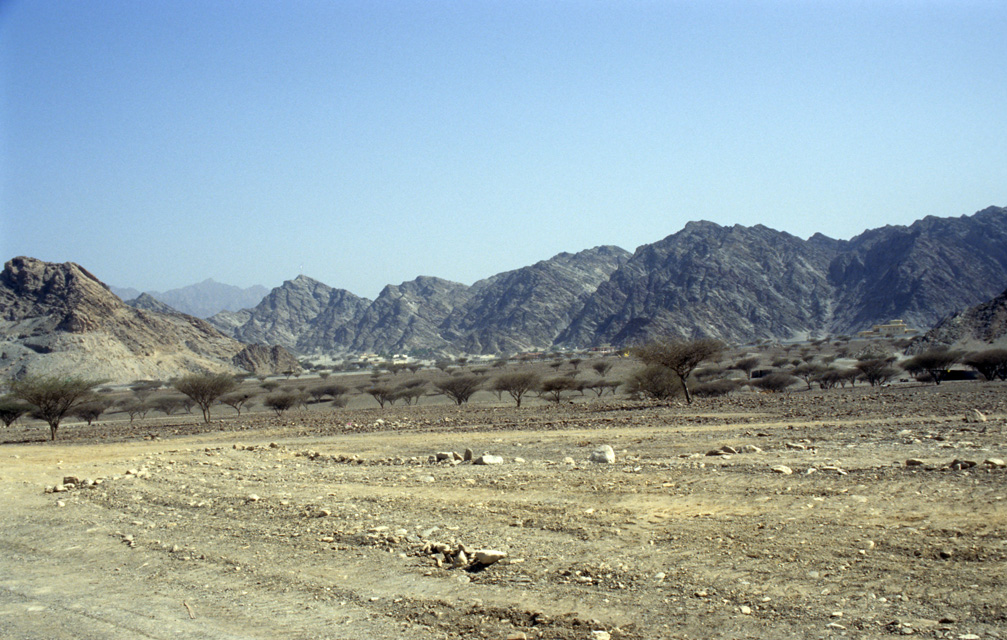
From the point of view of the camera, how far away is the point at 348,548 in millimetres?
9070

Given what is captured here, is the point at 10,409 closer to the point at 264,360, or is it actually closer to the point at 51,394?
the point at 51,394

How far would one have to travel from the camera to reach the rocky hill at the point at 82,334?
10150 cm

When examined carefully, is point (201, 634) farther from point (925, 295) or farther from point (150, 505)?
point (925, 295)

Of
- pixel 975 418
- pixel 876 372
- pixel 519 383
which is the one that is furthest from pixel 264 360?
pixel 975 418

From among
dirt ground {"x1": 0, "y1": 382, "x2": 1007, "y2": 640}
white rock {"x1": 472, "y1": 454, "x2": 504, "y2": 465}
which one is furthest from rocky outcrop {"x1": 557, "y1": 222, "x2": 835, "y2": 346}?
dirt ground {"x1": 0, "y1": 382, "x2": 1007, "y2": 640}

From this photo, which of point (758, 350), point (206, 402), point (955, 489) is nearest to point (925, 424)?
point (955, 489)

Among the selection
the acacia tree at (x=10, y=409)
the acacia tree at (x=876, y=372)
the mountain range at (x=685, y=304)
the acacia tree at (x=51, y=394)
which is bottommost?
the acacia tree at (x=876, y=372)

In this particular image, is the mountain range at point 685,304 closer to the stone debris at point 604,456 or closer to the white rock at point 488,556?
the stone debris at point 604,456

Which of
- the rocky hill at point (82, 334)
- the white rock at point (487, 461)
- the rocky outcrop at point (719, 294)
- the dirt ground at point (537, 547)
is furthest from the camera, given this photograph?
the rocky outcrop at point (719, 294)

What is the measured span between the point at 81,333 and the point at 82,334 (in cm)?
48

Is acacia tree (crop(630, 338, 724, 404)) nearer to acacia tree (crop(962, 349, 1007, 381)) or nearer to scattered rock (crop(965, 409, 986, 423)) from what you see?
scattered rock (crop(965, 409, 986, 423))

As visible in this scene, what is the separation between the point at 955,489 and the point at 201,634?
30.6ft

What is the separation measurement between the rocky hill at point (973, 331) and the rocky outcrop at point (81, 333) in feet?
328

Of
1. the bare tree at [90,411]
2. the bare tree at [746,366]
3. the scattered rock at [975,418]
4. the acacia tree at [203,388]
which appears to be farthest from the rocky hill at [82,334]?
the scattered rock at [975,418]
